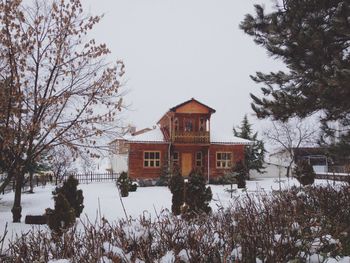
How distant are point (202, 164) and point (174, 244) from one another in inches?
1097

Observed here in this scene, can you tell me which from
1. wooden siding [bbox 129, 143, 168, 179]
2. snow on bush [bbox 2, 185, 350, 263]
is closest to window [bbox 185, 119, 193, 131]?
wooden siding [bbox 129, 143, 168, 179]

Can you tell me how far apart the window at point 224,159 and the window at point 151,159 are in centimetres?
558

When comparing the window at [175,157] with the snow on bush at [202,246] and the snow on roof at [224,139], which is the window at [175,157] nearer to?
the snow on roof at [224,139]

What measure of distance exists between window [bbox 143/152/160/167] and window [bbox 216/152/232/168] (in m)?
5.58

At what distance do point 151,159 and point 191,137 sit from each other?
13.1 feet

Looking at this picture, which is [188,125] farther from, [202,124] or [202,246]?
[202,246]

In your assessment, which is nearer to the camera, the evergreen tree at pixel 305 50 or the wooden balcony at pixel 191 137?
the evergreen tree at pixel 305 50

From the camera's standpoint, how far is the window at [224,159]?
3203 cm

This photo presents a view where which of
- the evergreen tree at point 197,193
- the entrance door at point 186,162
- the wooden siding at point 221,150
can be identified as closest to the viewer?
the evergreen tree at point 197,193

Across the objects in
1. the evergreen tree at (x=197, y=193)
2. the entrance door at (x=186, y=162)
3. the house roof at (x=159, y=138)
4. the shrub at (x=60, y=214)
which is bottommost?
the shrub at (x=60, y=214)

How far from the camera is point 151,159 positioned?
100 ft

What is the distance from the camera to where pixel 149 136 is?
1240 inches

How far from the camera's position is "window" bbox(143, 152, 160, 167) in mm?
30484

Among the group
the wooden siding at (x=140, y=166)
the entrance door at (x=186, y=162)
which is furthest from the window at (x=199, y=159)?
the wooden siding at (x=140, y=166)
